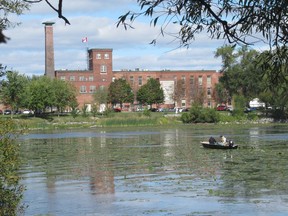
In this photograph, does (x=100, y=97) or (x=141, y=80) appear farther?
(x=141, y=80)

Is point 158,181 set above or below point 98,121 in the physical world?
below

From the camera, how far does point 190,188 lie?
2747cm

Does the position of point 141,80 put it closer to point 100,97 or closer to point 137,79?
point 137,79

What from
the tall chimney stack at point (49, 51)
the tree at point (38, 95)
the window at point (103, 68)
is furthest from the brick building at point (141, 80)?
the tree at point (38, 95)

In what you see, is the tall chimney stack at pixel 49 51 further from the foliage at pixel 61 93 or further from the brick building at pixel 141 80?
the foliage at pixel 61 93

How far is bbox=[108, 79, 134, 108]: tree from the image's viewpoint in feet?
385

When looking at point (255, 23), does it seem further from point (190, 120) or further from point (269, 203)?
point (190, 120)

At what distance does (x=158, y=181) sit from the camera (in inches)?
1182

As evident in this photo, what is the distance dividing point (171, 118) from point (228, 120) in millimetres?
9017

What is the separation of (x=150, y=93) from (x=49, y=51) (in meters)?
20.6

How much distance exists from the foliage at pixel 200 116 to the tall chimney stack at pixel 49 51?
107 feet

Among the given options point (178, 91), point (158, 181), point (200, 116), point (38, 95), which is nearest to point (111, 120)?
point (38, 95)

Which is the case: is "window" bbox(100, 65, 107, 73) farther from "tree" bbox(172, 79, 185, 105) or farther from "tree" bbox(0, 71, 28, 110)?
"tree" bbox(0, 71, 28, 110)

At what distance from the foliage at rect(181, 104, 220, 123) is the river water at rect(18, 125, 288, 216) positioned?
4825cm
